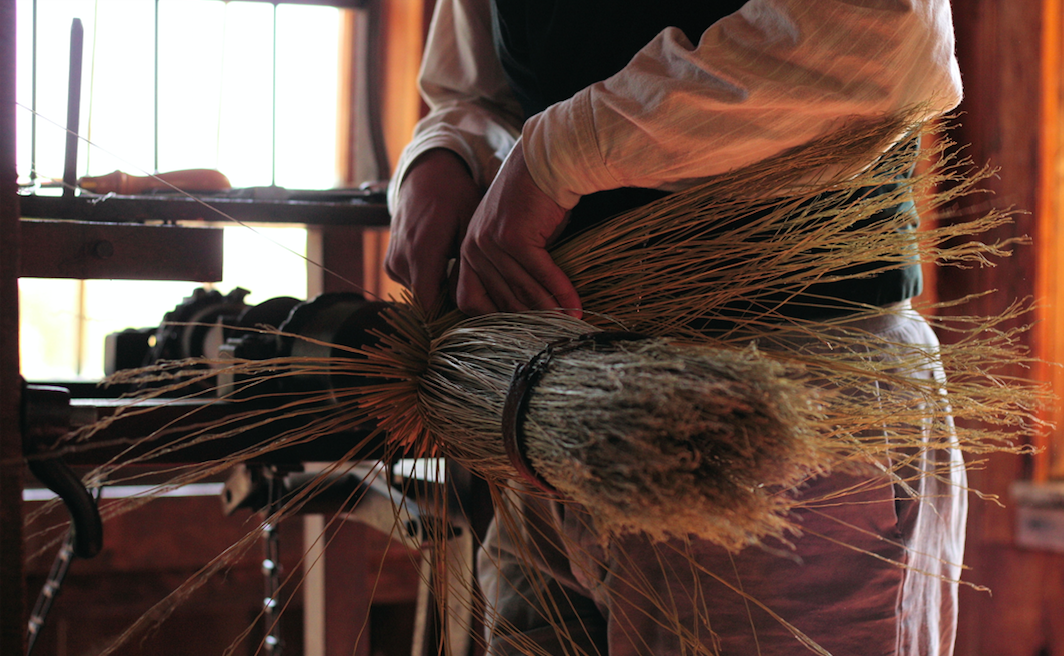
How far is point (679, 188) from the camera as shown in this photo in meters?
0.69

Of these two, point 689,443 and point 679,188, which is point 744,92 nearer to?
point 679,188

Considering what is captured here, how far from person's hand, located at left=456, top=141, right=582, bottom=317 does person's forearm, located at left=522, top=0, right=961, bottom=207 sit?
0.04 meters

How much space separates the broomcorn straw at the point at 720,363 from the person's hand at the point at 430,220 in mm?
43

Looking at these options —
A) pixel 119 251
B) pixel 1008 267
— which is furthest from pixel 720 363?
pixel 1008 267

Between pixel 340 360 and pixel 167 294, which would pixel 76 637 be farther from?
pixel 340 360

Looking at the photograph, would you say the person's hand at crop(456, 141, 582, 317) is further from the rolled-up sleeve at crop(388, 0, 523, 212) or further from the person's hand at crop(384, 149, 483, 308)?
the rolled-up sleeve at crop(388, 0, 523, 212)

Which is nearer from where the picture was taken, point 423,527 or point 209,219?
point 423,527

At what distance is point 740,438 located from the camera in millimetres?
426

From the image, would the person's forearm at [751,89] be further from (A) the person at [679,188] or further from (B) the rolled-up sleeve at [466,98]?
(B) the rolled-up sleeve at [466,98]

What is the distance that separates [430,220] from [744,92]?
346 millimetres

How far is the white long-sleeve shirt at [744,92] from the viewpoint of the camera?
573mm

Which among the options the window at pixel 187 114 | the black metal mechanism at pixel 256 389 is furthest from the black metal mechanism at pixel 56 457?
the window at pixel 187 114

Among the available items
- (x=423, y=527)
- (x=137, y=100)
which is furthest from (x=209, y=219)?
(x=137, y=100)

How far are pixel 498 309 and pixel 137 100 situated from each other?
1950 mm
